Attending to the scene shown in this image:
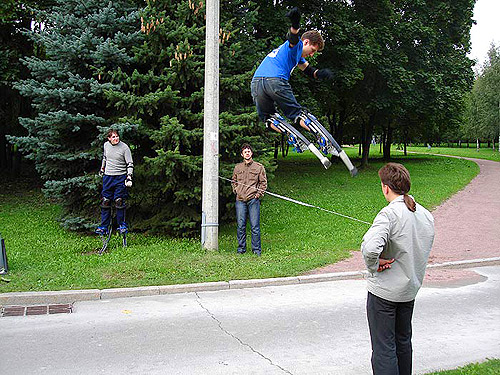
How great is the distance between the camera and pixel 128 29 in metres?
12.1

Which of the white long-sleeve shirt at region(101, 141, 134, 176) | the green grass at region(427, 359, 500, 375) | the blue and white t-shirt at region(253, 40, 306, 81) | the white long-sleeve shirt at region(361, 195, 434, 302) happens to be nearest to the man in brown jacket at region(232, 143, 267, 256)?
the white long-sleeve shirt at region(101, 141, 134, 176)

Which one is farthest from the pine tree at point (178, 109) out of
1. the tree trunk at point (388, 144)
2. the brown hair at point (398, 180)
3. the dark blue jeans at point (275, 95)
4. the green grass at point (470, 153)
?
the green grass at point (470, 153)

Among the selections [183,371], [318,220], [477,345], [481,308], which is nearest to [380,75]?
[318,220]

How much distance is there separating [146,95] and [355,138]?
36174mm

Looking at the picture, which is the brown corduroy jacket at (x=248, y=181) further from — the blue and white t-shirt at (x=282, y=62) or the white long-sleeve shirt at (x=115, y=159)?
the blue and white t-shirt at (x=282, y=62)

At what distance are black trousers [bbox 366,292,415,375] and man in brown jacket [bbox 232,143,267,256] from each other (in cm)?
617

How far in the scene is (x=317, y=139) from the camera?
522 cm

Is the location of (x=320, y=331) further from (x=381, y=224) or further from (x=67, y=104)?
(x=67, y=104)

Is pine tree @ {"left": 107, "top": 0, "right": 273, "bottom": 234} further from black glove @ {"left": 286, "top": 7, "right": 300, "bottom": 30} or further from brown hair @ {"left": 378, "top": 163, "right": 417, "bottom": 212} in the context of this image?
brown hair @ {"left": 378, "top": 163, "right": 417, "bottom": 212}

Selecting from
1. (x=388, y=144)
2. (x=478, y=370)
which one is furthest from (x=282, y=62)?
(x=388, y=144)

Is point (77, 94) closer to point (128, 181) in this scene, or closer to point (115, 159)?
point (115, 159)

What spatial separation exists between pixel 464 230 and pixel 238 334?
9.75 metres

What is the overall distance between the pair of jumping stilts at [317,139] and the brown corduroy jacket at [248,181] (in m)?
5.07

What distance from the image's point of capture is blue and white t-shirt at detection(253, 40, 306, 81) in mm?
4801
